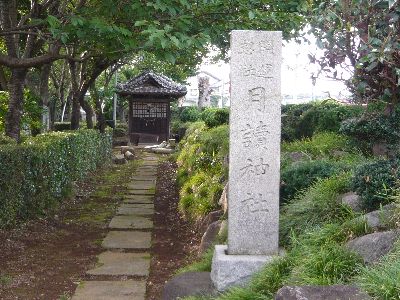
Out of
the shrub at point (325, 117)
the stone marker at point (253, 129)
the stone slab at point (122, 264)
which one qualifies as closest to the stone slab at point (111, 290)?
the stone slab at point (122, 264)

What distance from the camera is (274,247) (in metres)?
5.70

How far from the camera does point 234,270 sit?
5.46m

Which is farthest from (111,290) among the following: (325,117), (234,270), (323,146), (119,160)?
(119,160)

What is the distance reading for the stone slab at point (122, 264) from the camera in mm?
7750

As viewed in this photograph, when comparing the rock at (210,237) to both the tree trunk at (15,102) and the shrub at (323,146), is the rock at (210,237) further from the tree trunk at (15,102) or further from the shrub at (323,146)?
Result: the tree trunk at (15,102)

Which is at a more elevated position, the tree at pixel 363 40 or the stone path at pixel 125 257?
the tree at pixel 363 40

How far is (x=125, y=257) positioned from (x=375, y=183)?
438cm

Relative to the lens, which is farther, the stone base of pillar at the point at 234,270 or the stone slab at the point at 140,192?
the stone slab at the point at 140,192

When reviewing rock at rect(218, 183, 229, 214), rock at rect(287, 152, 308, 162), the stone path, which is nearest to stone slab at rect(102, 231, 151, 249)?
the stone path

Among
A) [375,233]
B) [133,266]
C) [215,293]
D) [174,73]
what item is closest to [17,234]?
[133,266]

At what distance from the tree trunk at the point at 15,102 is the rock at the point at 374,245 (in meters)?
7.85

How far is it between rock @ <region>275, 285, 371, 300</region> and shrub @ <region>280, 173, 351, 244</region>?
2.00 metres

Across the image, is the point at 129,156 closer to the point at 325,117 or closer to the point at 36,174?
the point at 325,117

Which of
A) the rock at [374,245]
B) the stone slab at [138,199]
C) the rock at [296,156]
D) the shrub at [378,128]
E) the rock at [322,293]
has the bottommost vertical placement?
the stone slab at [138,199]
